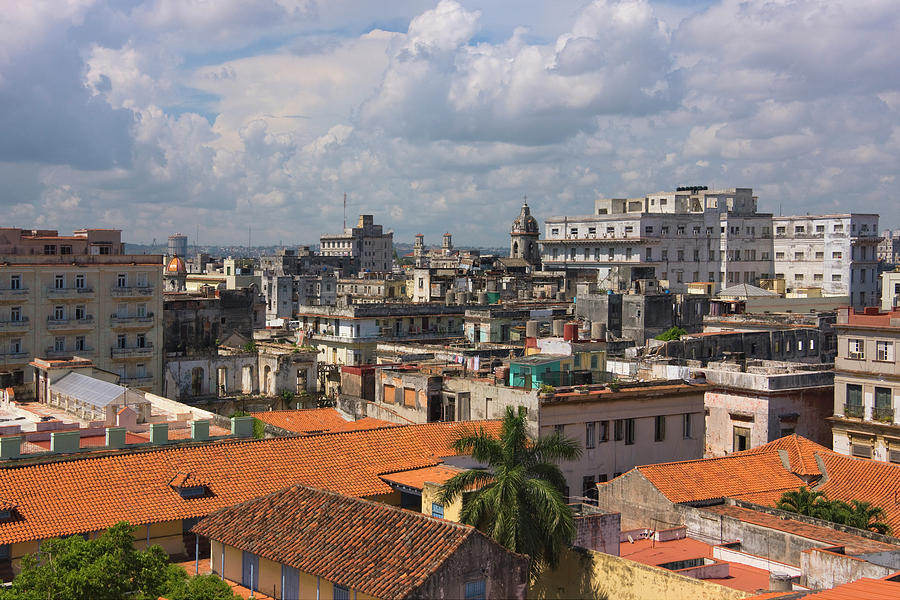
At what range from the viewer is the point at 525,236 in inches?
6663

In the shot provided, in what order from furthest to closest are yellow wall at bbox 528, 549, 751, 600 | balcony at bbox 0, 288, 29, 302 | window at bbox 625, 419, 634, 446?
balcony at bbox 0, 288, 29, 302
window at bbox 625, 419, 634, 446
yellow wall at bbox 528, 549, 751, 600

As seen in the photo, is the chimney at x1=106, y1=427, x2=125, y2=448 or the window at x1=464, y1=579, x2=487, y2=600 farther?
the chimney at x1=106, y1=427, x2=125, y2=448

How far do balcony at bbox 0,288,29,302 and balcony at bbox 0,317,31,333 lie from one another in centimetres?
134

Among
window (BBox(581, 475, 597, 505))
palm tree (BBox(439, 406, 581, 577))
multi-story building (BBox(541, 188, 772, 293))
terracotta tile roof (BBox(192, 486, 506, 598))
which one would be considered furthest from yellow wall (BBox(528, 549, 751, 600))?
multi-story building (BBox(541, 188, 772, 293))

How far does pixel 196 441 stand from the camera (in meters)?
35.0

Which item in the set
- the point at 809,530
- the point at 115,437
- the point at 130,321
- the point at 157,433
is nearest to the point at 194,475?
the point at 157,433

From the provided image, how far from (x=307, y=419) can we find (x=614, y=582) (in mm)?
29631

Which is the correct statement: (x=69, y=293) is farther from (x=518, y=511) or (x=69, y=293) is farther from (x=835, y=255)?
(x=835, y=255)

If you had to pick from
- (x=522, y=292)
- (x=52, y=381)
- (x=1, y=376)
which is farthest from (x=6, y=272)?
(x=522, y=292)

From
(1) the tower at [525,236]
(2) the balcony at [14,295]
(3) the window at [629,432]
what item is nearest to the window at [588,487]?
(3) the window at [629,432]

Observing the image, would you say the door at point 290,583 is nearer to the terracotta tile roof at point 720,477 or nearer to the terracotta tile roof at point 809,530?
the terracotta tile roof at point 809,530

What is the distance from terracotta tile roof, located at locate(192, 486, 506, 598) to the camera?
20.8 metres

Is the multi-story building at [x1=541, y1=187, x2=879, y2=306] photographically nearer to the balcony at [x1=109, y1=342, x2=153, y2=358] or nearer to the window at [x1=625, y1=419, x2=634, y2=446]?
the balcony at [x1=109, y1=342, x2=153, y2=358]

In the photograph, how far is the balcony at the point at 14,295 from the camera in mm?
63469
